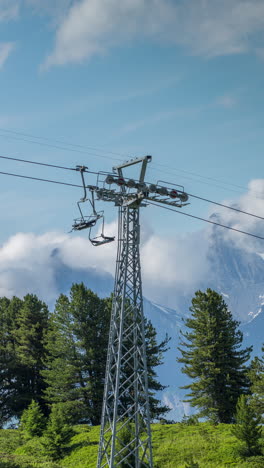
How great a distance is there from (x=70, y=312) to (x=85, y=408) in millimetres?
9558

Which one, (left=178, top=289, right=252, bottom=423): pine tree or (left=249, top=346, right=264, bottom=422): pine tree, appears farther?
(left=178, top=289, right=252, bottom=423): pine tree

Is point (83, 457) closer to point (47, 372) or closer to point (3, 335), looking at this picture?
point (47, 372)

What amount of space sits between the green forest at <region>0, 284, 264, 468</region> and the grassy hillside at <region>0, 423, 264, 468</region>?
72 millimetres

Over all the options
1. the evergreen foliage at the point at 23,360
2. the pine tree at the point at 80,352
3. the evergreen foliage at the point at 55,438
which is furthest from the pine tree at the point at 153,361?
the evergreen foliage at the point at 55,438

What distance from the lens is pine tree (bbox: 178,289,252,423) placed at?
43.4 metres

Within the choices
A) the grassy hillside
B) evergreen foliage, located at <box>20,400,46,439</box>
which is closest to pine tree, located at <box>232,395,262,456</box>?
the grassy hillside

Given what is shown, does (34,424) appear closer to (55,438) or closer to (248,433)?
(55,438)

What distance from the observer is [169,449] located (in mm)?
33938

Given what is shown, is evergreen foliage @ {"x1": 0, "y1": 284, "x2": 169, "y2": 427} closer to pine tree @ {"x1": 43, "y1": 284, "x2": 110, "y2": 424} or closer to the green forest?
pine tree @ {"x1": 43, "y1": 284, "x2": 110, "y2": 424}

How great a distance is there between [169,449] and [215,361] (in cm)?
1189

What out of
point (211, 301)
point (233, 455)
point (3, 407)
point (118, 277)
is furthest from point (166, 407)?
point (118, 277)

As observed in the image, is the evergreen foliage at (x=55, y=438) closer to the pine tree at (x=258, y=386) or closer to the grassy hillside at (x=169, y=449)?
the grassy hillside at (x=169, y=449)

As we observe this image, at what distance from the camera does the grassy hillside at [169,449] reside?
1176 inches

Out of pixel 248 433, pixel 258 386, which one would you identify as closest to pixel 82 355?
pixel 258 386
